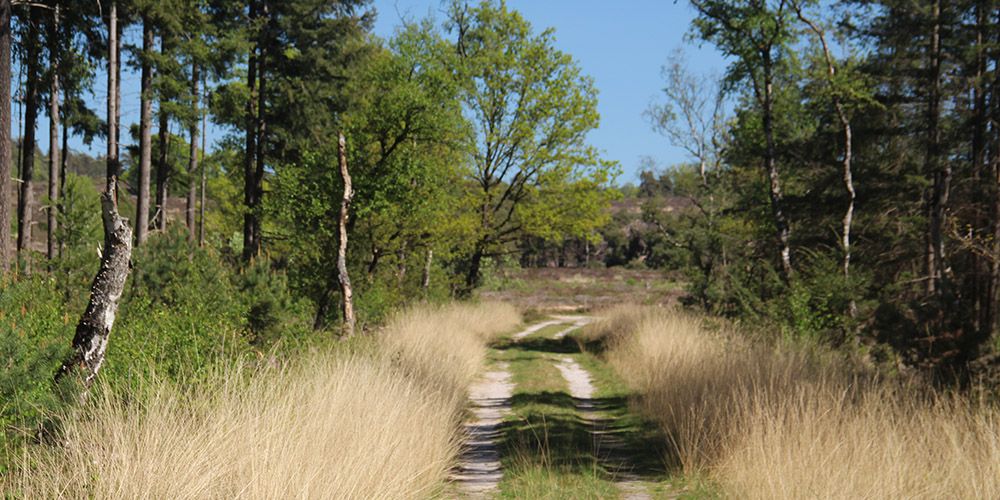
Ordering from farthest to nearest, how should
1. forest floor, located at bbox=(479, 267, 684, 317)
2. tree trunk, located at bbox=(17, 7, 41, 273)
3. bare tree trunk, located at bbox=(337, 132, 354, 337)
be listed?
forest floor, located at bbox=(479, 267, 684, 317)
tree trunk, located at bbox=(17, 7, 41, 273)
bare tree trunk, located at bbox=(337, 132, 354, 337)

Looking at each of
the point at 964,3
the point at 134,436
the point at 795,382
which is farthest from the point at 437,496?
the point at 964,3

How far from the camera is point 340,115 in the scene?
754 inches

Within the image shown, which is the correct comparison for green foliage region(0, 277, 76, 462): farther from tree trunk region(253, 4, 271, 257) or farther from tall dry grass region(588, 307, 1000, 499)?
tree trunk region(253, 4, 271, 257)

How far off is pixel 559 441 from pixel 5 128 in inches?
441

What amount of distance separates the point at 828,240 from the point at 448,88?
12704mm

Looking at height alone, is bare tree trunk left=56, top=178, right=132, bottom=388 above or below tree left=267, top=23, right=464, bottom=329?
below

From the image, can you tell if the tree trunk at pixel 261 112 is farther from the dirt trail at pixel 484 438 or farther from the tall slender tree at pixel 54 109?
the dirt trail at pixel 484 438

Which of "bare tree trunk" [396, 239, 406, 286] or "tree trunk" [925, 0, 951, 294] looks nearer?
"tree trunk" [925, 0, 951, 294]

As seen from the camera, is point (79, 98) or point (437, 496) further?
point (79, 98)

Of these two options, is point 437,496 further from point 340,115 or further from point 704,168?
point 704,168

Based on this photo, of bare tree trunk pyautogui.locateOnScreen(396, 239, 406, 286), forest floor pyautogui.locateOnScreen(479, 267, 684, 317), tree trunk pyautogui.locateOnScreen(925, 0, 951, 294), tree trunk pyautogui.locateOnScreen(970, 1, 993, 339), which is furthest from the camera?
forest floor pyautogui.locateOnScreen(479, 267, 684, 317)

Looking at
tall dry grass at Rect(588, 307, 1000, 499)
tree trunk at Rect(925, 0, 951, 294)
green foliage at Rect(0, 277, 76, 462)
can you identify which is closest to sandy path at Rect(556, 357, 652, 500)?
tall dry grass at Rect(588, 307, 1000, 499)

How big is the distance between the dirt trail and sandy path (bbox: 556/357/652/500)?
4.06 ft

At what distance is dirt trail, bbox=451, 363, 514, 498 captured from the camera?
7.43m
